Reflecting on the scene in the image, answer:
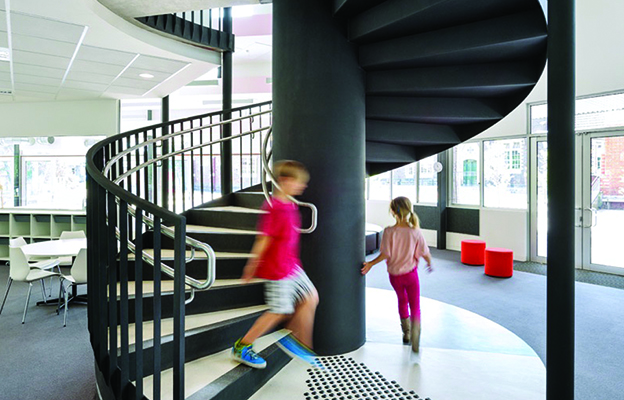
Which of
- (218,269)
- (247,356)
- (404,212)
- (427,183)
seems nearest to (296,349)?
(247,356)

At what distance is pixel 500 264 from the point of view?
20.7 ft

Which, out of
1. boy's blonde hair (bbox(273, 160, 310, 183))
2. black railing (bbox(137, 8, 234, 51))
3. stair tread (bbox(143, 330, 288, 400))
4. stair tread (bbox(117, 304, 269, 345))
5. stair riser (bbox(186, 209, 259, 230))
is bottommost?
stair tread (bbox(143, 330, 288, 400))

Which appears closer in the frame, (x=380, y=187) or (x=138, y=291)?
(x=138, y=291)

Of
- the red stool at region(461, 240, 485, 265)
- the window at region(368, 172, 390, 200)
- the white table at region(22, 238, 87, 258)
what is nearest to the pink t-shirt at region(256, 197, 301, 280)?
the white table at region(22, 238, 87, 258)

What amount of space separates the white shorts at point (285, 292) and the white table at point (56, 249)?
11.7 ft

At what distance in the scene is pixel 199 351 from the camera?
264cm

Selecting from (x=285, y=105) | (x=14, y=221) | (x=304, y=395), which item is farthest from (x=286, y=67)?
(x=14, y=221)

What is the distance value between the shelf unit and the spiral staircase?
4517 mm

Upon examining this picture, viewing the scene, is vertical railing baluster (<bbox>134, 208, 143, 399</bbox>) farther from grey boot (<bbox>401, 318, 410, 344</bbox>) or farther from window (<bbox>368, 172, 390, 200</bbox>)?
window (<bbox>368, 172, 390, 200</bbox>)

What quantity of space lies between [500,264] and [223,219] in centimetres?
456

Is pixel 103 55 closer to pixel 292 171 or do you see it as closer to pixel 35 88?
pixel 35 88

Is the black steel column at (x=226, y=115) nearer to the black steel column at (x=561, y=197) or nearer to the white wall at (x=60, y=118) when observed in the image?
the white wall at (x=60, y=118)

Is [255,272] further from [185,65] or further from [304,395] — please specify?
[185,65]

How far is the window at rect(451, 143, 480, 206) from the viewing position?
8617 mm
